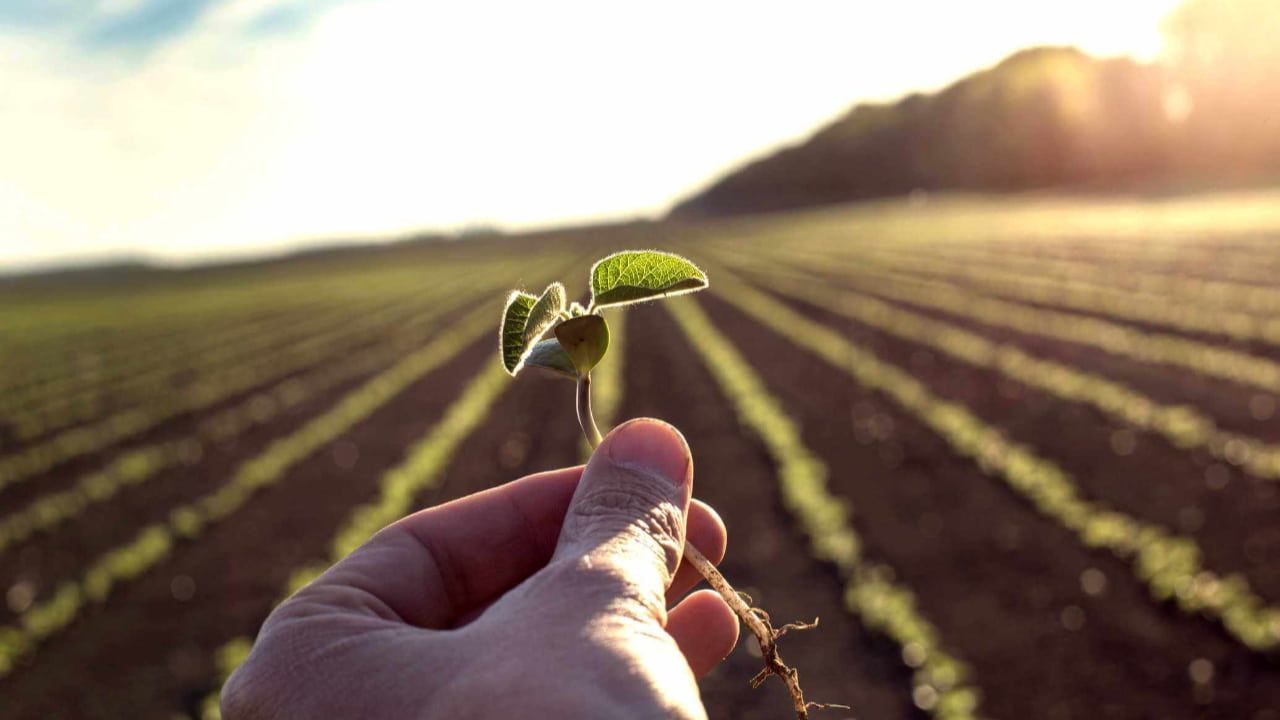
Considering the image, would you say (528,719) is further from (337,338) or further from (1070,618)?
(337,338)

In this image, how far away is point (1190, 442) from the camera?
8258 mm

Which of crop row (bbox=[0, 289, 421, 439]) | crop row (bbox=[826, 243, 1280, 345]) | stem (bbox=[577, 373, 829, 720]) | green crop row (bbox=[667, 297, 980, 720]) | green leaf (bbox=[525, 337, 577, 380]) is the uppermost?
green leaf (bbox=[525, 337, 577, 380])

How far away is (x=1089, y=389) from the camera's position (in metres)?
10.1

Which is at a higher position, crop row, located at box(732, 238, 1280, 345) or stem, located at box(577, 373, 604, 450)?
stem, located at box(577, 373, 604, 450)

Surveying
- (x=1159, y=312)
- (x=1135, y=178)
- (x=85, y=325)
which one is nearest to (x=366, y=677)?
(x=1159, y=312)

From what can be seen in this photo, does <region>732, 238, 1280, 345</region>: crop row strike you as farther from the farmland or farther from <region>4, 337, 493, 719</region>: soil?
<region>4, 337, 493, 719</region>: soil

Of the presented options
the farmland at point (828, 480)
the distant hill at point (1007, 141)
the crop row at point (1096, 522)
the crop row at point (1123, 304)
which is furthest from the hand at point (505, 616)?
the distant hill at point (1007, 141)

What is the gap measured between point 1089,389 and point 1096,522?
3.88m

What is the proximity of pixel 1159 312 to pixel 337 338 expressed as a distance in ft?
49.0

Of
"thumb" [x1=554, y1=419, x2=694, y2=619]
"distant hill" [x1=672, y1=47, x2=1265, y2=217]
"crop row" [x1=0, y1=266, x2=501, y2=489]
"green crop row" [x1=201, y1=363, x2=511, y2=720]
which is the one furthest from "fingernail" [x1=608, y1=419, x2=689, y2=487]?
"distant hill" [x1=672, y1=47, x2=1265, y2=217]

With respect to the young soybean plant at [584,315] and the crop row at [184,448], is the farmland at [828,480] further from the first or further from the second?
the young soybean plant at [584,315]

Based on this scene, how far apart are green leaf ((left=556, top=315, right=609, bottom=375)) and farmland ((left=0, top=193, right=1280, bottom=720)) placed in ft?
13.0

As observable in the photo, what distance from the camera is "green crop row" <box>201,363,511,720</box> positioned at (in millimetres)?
5875

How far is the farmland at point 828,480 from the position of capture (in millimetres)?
5344
